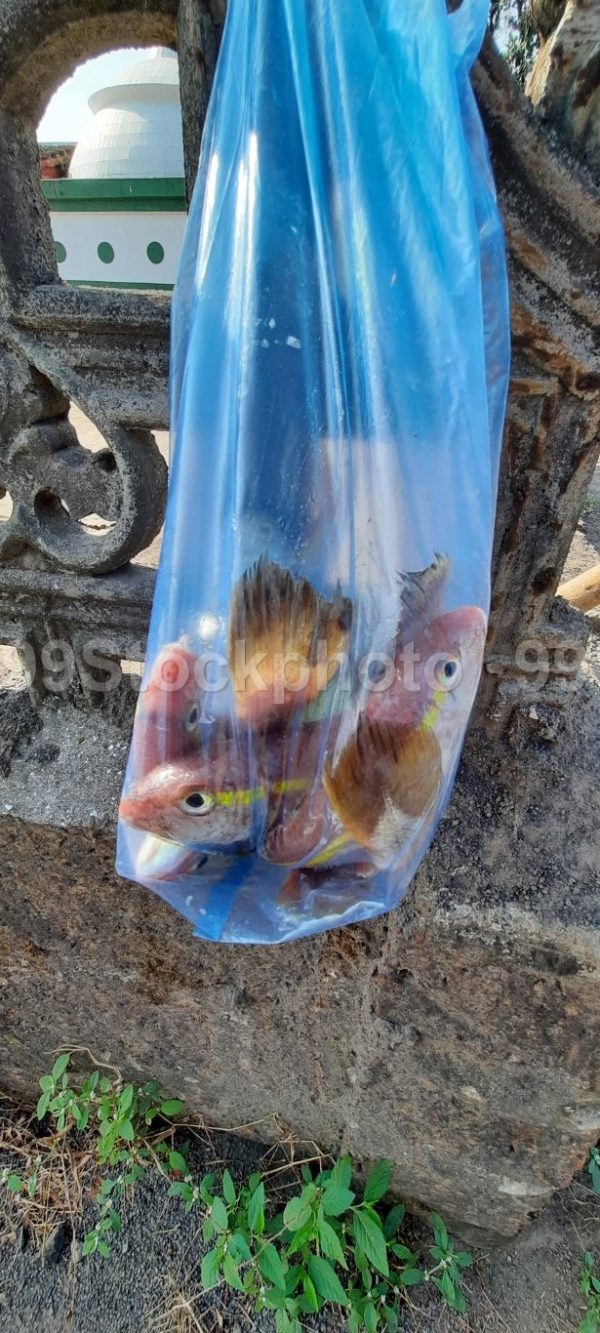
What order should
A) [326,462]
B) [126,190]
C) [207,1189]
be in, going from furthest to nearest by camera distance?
[126,190], [207,1189], [326,462]

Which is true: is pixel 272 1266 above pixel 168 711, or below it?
below

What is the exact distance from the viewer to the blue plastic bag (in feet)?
1.92

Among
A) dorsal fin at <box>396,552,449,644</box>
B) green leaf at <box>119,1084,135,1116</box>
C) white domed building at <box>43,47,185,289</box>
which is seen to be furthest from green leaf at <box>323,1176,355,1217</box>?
white domed building at <box>43,47,185,289</box>

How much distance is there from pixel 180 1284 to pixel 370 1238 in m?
0.35

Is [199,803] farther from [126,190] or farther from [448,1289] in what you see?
[126,190]

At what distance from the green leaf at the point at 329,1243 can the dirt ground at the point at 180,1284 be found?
22cm

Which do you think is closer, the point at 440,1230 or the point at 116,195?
the point at 440,1230

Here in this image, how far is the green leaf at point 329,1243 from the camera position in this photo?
103 centimetres

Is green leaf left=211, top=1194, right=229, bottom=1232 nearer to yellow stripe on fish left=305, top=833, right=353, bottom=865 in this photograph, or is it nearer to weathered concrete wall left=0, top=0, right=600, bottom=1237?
weathered concrete wall left=0, top=0, right=600, bottom=1237

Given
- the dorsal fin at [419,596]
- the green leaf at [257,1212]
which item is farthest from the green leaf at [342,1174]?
the dorsal fin at [419,596]

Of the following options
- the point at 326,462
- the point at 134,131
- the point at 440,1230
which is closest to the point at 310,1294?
the point at 440,1230

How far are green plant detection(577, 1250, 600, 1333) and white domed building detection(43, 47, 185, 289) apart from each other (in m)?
7.43

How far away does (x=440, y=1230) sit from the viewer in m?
1.20

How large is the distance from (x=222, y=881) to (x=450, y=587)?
0.42m
